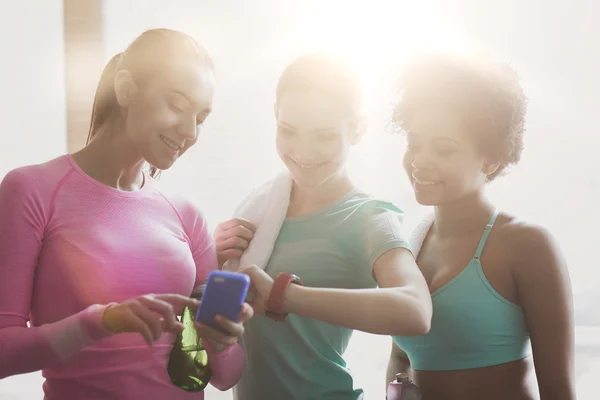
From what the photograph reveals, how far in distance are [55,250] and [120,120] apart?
191mm

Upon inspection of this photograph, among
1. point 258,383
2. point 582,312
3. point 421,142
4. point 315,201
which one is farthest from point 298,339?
point 582,312

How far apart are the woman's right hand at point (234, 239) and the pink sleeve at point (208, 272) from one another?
0.06 ft

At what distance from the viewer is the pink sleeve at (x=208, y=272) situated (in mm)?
864

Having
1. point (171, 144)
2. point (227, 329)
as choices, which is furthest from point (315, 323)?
point (171, 144)

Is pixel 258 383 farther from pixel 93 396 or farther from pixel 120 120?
pixel 120 120

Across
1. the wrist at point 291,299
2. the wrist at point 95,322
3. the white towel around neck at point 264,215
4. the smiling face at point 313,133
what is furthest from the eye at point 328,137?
the wrist at point 95,322

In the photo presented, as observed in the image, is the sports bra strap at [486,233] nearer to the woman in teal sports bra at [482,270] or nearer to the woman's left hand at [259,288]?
the woman in teal sports bra at [482,270]

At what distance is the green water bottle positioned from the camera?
2.77 ft

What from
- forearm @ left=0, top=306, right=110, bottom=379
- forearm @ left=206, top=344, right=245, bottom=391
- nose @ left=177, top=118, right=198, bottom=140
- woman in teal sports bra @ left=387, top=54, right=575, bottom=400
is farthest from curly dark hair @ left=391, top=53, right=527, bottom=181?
forearm @ left=0, top=306, right=110, bottom=379

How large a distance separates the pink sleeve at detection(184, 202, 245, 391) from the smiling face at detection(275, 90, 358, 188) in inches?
6.2

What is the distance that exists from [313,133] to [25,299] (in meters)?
0.42

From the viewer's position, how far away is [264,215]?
3.16 feet

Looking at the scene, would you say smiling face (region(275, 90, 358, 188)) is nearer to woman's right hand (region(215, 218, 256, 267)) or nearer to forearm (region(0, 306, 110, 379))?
woman's right hand (region(215, 218, 256, 267))

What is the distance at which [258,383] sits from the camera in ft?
3.01
